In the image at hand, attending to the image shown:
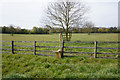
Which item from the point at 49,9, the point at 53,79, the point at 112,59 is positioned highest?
the point at 49,9

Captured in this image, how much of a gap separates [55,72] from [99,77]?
2.22m

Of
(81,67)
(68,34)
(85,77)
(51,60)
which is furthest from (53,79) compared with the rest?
(68,34)

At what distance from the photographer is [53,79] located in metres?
4.89

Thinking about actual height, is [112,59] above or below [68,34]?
below

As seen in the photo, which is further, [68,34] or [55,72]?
[68,34]

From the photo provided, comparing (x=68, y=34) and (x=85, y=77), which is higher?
(x=68, y=34)

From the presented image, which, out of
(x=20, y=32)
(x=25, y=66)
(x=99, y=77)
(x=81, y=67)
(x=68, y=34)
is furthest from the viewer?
(x=20, y=32)

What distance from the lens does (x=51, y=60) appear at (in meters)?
7.36

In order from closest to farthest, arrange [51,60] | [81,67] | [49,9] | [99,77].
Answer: [99,77] < [81,67] < [51,60] < [49,9]

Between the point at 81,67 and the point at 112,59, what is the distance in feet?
9.42

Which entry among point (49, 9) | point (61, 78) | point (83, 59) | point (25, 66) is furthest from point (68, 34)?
point (61, 78)

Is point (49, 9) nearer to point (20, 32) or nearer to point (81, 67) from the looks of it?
point (81, 67)

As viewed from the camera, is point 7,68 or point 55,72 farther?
point 7,68

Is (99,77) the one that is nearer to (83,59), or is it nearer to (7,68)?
(83,59)
